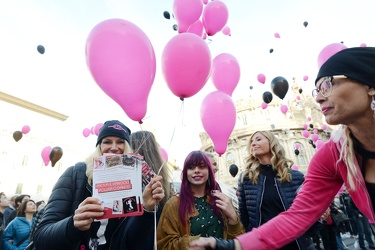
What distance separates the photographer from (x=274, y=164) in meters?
2.75

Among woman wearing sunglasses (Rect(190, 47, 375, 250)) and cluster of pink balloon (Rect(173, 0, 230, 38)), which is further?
cluster of pink balloon (Rect(173, 0, 230, 38))

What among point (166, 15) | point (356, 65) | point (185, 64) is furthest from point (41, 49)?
point (356, 65)

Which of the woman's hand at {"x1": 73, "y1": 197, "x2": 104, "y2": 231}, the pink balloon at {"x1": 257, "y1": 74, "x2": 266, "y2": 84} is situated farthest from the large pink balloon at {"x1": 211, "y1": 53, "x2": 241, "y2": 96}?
the pink balloon at {"x1": 257, "y1": 74, "x2": 266, "y2": 84}

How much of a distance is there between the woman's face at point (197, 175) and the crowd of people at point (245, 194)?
0.4 inches

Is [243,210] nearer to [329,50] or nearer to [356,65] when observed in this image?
[356,65]

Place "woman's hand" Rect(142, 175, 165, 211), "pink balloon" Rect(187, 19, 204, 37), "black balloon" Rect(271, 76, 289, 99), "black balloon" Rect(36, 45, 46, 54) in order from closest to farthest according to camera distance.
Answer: "woman's hand" Rect(142, 175, 165, 211) < "pink balloon" Rect(187, 19, 204, 37) < "black balloon" Rect(36, 45, 46, 54) < "black balloon" Rect(271, 76, 289, 99)

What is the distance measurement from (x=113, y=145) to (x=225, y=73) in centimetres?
311

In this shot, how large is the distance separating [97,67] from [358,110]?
85.9 inches

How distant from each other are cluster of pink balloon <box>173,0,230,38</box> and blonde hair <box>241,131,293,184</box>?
313cm

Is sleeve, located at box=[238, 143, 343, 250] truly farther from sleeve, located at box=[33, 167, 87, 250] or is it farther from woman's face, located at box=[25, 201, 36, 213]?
woman's face, located at box=[25, 201, 36, 213]

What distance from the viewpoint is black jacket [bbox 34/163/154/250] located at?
148 cm

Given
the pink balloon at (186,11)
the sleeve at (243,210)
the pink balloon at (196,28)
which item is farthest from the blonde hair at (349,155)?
the pink balloon at (196,28)

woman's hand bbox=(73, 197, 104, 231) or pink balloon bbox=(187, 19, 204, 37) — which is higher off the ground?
pink balloon bbox=(187, 19, 204, 37)

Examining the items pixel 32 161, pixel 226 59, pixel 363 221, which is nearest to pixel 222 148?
pixel 226 59
